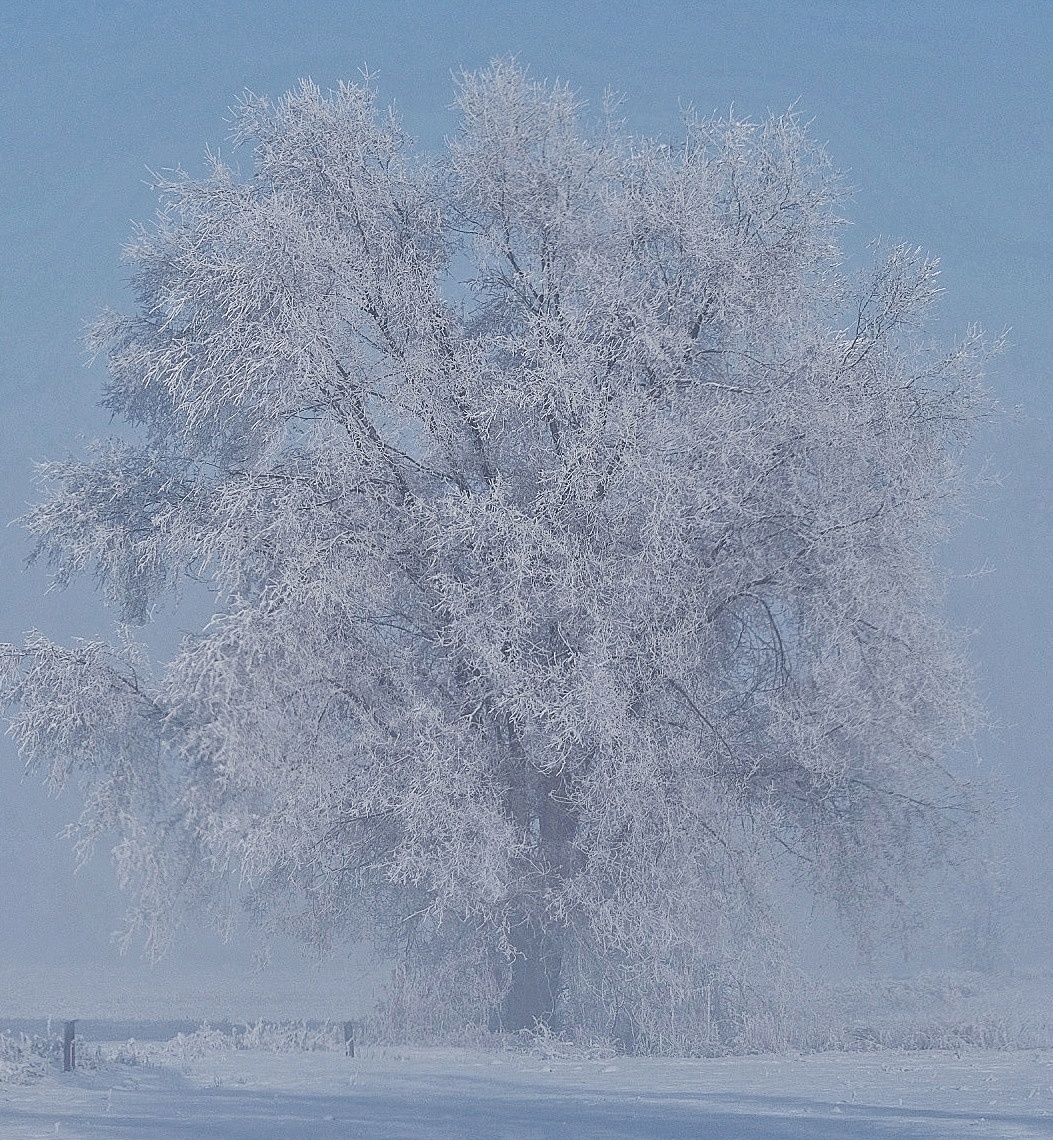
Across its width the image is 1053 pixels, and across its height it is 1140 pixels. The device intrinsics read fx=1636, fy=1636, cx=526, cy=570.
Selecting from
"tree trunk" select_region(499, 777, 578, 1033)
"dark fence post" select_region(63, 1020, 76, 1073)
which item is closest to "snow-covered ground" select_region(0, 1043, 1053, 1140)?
"dark fence post" select_region(63, 1020, 76, 1073)

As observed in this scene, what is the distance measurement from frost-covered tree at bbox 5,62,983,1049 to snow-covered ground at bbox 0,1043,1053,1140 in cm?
191

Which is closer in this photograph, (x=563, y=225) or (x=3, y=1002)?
(x=563, y=225)

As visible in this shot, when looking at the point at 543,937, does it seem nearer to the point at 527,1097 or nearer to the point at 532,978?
the point at 532,978

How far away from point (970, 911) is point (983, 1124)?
20938 millimetres

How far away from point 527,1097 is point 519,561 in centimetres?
511

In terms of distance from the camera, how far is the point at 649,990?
673 inches

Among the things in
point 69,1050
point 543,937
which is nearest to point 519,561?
point 543,937

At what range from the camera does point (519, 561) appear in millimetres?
15016

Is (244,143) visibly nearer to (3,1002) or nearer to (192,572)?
(192,572)

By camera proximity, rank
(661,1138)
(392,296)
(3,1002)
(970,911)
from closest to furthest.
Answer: (661,1138) < (392,296) < (3,1002) < (970,911)

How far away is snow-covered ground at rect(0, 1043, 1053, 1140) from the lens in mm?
9781

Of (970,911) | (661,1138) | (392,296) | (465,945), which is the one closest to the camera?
(661,1138)

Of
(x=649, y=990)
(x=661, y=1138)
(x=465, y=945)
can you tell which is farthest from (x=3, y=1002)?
(x=661, y=1138)

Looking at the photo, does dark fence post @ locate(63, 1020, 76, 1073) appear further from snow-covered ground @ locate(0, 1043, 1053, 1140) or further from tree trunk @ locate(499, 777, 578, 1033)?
tree trunk @ locate(499, 777, 578, 1033)
